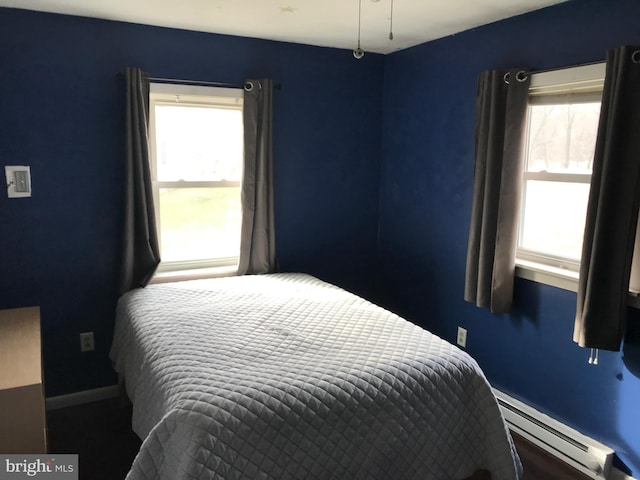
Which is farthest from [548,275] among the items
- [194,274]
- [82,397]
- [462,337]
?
[82,397]

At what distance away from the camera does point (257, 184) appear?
3.23 m

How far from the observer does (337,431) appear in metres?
1.73

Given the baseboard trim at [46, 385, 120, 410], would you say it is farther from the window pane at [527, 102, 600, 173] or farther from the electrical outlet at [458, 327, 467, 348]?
the window pane at [527, 102, 600, 173]

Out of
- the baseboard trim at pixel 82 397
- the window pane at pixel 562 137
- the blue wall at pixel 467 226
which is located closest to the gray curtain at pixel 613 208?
the blue wall at pixel 467 226

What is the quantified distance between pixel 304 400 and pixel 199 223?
185 cm

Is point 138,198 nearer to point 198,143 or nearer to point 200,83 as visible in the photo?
point 198,143

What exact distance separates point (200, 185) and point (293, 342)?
1.47 metres

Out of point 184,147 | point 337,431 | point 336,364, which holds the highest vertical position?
point 184,147

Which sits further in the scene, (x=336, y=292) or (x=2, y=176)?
(x=336, y=292)

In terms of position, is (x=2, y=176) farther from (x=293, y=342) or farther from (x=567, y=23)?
(x=567, y=23)

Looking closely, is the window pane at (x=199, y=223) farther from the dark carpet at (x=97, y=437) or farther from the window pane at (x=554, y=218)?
the window pane at (x=554, y=218)

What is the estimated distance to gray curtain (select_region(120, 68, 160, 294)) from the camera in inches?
111

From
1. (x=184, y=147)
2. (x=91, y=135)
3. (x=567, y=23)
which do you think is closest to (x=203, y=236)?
(x=184, y=147)

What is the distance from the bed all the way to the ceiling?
1539 mm
